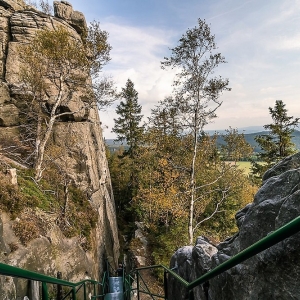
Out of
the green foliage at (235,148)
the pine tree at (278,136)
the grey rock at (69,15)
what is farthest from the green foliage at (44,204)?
the pine tree at (278,136)

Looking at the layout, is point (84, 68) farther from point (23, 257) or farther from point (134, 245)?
point (134, 245)

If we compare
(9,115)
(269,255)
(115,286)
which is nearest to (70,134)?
(9,115)

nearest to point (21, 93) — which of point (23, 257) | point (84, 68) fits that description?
point (84, 68)

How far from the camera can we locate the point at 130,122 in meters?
25.8

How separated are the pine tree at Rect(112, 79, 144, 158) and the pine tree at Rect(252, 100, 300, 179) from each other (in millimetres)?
12721

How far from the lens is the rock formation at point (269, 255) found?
171 centimetres

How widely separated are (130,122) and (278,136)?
15.2 meters

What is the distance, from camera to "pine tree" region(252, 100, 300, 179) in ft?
52.5

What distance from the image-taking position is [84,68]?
36.7ft

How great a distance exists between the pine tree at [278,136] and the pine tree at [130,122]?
1272 centimetres

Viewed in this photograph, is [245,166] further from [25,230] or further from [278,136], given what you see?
[25,230]

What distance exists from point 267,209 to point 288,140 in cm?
1620

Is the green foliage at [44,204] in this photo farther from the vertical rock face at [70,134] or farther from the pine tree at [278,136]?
the pine tree at [278,136]

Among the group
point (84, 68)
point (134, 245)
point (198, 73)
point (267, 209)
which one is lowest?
point (134, 245)
